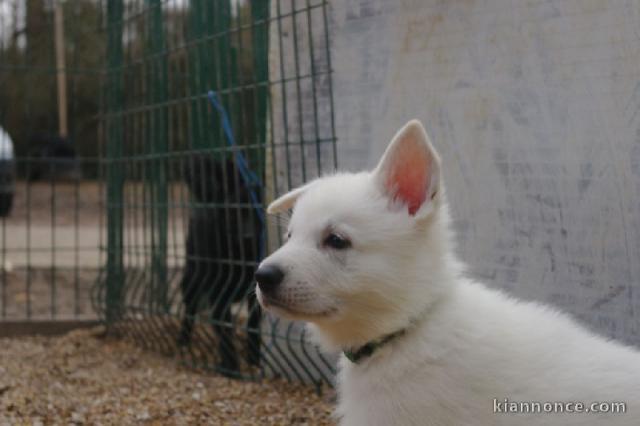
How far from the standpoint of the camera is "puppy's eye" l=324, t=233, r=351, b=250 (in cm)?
324

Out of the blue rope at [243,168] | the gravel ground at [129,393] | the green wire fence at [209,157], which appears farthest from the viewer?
the blue rope at [243,168]

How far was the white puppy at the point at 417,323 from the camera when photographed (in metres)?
3.00

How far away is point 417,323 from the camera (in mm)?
3262

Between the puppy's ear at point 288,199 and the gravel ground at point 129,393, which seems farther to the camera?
the gravel ground at point 129,393

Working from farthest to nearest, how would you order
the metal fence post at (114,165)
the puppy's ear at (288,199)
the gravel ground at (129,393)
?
1. the metal fence post at (114,165)
2. the gravel ground at (129,393)
3. the puppy's ear at (288,199)

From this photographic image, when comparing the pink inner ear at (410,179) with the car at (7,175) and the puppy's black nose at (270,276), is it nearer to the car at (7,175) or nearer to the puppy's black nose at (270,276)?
the puppy's black nose at (270,276)

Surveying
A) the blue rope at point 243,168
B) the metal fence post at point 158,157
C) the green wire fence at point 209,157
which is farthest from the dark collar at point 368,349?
the metal fence post at point 158,157

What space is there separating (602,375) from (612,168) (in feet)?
4.54

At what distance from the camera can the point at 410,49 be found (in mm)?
5074

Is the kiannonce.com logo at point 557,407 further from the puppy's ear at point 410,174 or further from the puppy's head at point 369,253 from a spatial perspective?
the puppy's ear at point 410,174

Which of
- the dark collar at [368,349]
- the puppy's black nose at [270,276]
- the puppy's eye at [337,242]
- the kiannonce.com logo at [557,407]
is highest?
the puppy's eye at [337,242]

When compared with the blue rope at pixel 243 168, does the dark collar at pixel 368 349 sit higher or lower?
lower

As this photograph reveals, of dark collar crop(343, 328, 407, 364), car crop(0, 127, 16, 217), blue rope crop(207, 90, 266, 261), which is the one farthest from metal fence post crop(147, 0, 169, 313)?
car crop(0, 127, 16, 217)

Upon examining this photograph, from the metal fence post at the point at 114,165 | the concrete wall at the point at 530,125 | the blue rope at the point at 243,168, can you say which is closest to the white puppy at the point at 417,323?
the concrete wall at the point at 530,125
